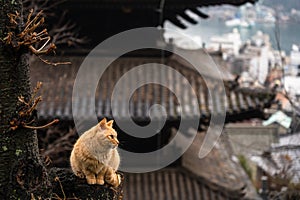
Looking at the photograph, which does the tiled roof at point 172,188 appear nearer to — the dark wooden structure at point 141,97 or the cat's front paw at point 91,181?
the dark wooden structure at point 141,97

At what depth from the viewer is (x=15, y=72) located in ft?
5.26

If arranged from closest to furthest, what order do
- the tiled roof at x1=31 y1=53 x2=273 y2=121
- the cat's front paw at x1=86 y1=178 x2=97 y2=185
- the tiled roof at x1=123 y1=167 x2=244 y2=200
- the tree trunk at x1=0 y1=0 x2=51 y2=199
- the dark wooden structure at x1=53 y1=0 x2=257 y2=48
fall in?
the tree trunk at x1=0 y1=0 x2=51 y2=199 → the cat's front paw at x1=86 y1=178 x2=97 y2=185 → the tiled roof at x1=31 y1=53 x2=273 y2=121 → the dark wooden structure at x1=53 y1=0 x2=257 y2=48 → the tiled roof at x1=123 y1=167 x2=244 y2=200

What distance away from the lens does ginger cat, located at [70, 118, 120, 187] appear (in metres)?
1.84

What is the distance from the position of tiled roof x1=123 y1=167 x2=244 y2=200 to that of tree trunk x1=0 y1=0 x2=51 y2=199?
4.40 metres

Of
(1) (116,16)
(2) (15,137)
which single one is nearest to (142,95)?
(1) (116,16)

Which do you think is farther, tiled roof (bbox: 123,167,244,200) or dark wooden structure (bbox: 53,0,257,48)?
tiled roof (bbox: 123,167,244,200)

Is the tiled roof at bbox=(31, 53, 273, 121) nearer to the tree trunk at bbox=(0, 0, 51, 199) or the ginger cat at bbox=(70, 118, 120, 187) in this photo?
the ginger cat at bbox=(70, 118, 120, 187)

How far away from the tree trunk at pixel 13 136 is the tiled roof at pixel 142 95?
12.5ft

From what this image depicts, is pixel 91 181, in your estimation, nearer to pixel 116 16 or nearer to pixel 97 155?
pixel 97 155

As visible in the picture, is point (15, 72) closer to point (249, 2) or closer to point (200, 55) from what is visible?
point (249, 2)

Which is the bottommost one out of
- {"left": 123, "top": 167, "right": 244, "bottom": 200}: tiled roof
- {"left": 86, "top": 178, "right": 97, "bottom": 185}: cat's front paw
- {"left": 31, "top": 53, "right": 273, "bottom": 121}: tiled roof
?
{"left": 123, "top": 167, "right": 244, "bottom": 200}: tiled roof

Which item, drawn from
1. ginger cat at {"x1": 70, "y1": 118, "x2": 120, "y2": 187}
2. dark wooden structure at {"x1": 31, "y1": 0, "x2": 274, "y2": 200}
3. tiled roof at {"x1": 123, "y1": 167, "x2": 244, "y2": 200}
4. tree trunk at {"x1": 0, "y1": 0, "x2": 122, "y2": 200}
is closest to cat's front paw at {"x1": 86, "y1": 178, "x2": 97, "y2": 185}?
ginger cat at {"x1": 70, "y1": 118, "x2": 120, "y2": 187}

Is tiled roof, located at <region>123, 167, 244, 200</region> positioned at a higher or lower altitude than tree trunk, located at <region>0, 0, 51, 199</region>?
lower

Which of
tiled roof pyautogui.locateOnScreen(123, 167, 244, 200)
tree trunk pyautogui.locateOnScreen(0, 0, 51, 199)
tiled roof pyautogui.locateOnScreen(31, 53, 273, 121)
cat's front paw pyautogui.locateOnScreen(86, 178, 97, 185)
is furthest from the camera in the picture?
tiled roof pyautogui.locateOnScreen(123, 167, 244, 200)
